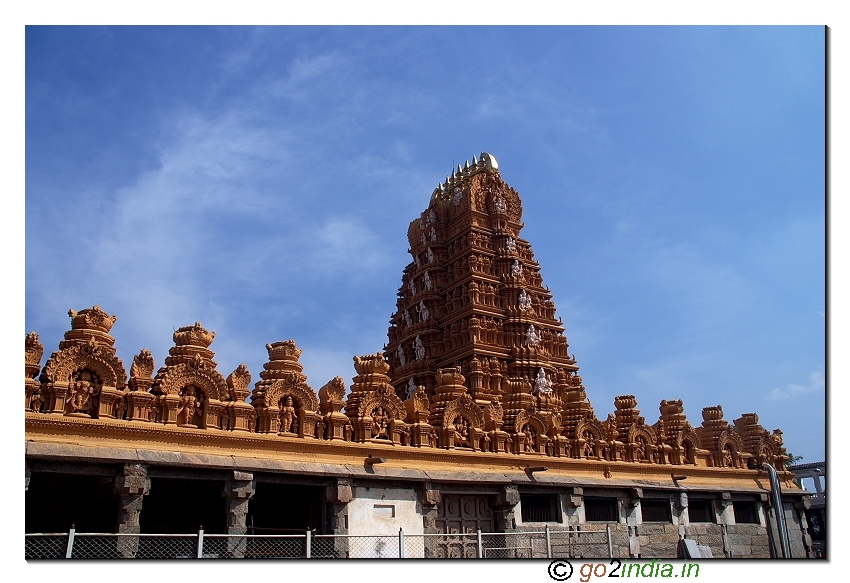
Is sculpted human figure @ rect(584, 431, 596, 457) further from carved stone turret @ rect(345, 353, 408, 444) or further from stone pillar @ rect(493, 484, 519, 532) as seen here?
carved stone turret @ rect(345, 353, 408, 444)

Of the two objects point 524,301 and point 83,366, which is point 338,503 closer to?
point 83,366

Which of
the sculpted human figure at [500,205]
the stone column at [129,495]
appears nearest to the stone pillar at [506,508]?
the stone column at [129,495]

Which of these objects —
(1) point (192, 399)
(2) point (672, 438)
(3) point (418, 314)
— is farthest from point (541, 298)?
(1) point (192, 399)

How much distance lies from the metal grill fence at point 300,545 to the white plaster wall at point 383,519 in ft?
0.09

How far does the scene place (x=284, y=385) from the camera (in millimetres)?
17156

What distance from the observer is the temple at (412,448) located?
1482 cm

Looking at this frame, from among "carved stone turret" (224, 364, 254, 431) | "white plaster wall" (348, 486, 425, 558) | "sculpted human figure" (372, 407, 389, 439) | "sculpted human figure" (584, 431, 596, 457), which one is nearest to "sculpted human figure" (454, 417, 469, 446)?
"sculpted human figure" (372, 407, 389, 439)

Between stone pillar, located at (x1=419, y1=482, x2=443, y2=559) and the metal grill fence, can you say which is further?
stone pillar, located at (x1=419, y1=482, x2=443, y2=559)

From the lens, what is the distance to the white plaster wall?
16.2 metres

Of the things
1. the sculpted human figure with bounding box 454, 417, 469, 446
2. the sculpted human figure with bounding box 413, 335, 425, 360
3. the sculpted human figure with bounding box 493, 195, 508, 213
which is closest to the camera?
the sculpted human figure with bounding box 454, 417, 469, 446

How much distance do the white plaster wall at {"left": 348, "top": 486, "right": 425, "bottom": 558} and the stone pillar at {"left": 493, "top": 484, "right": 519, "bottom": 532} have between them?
2.48 metres

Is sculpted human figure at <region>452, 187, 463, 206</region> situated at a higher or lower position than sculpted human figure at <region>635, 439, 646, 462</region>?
higher

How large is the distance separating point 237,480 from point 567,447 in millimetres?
10862

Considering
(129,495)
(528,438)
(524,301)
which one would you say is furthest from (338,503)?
(524,301)
